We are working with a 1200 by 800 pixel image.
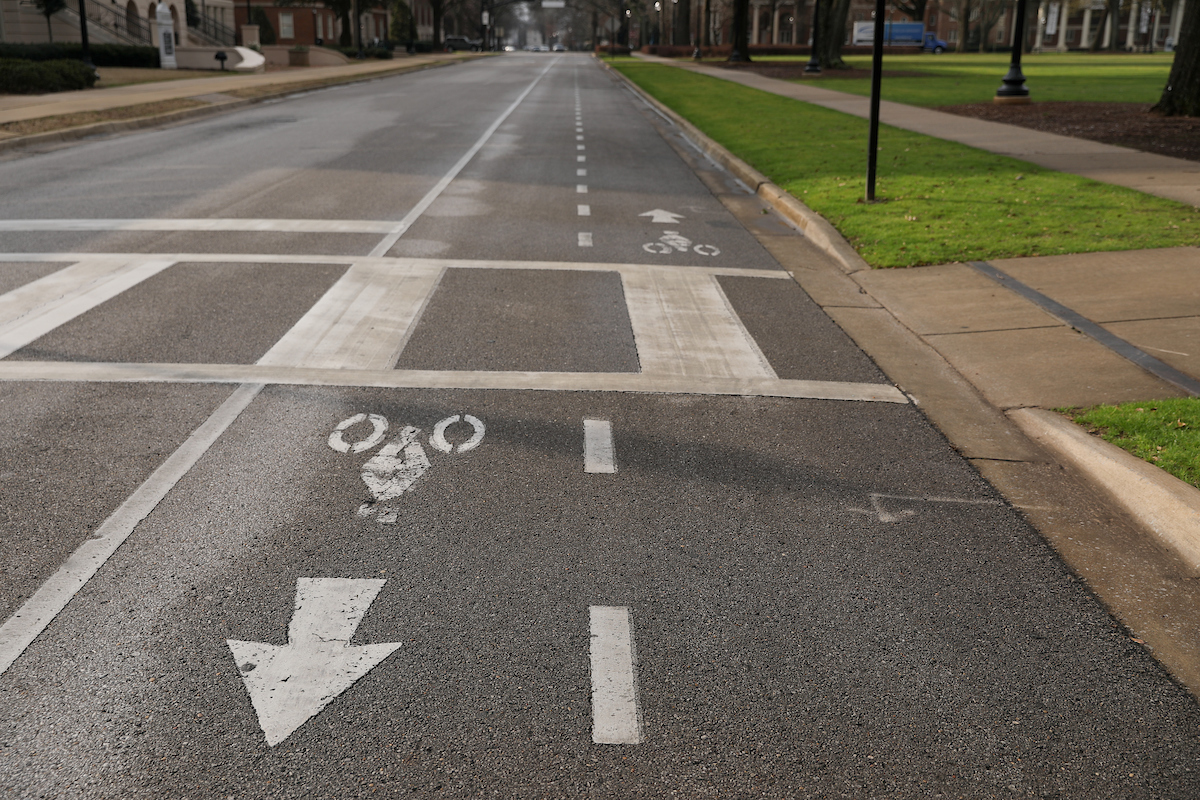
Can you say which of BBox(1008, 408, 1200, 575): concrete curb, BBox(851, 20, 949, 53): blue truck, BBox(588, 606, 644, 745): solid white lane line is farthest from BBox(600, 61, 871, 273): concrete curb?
BBox(851, 20, 949, 53): blue truck

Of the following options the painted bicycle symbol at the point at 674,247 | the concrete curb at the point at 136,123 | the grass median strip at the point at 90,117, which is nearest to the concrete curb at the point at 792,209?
the painted bicycle symbol at the point at 674,247

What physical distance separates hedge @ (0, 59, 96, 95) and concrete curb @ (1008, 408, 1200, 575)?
29423mm

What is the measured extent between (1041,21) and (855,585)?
120524 mm

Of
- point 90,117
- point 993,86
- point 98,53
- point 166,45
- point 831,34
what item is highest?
point 831,34

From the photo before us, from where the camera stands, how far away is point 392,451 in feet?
17.0

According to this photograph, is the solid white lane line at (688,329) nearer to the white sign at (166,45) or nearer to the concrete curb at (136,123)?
the concrete curb at (136,123)

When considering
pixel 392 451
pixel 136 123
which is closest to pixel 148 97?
pixel 136 123

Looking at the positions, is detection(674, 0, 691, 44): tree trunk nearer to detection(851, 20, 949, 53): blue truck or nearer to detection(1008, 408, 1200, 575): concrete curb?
detection(851, 20, 949, 53): blue truck

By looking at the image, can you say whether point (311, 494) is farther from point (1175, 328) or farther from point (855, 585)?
point (1175, 328)

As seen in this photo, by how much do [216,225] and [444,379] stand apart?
589cm

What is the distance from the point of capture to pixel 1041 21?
10919 cm

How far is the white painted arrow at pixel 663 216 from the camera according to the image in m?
→ 12.2

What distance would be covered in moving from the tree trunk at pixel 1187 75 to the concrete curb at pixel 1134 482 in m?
17.7

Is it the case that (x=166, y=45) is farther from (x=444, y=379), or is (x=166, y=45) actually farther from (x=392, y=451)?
(x=392, y=451)
